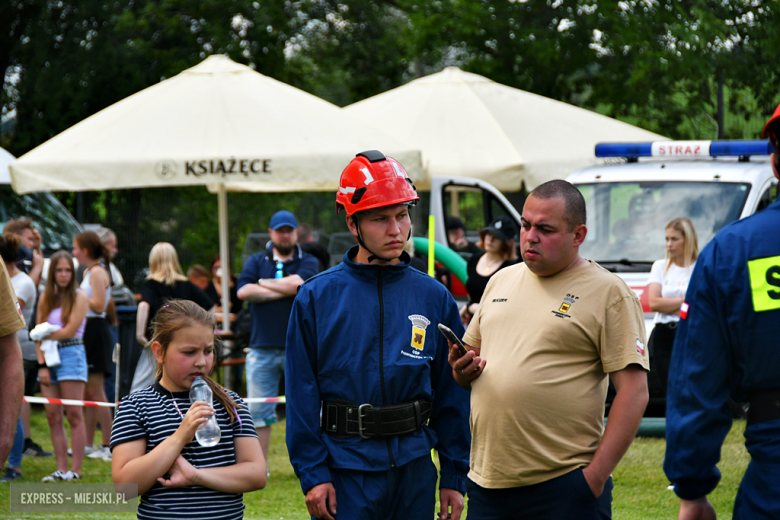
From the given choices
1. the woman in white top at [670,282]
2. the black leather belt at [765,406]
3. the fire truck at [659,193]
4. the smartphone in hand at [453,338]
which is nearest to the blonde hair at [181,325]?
the smartphone in hand at [453,338]

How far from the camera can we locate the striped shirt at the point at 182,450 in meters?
3.18

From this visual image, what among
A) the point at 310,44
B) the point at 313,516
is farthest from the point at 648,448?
the point at 310,44

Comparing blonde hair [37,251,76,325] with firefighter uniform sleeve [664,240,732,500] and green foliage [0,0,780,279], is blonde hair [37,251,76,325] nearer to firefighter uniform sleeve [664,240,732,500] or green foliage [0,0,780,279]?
firefighter uniform sleeve [664,240,732,500]

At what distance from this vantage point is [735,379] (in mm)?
2387

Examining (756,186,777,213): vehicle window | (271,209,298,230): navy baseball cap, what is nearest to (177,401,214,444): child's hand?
(271,209,298,230): navy baseball cap

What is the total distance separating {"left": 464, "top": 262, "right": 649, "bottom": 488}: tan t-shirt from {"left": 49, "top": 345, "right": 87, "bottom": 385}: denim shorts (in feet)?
17.0

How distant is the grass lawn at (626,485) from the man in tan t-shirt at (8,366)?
3.08 meters

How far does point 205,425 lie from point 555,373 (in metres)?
1.23

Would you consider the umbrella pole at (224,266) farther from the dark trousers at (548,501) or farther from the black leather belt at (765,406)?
the black leather belt at (765,406)

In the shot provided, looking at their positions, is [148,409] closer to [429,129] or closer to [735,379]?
[735,379]

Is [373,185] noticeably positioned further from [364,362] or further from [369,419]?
[369,419]

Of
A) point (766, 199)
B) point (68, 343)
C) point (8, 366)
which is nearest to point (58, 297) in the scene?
point (68, 343)

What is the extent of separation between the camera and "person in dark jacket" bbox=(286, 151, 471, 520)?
10.2 feet

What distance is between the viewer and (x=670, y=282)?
25.4 feet
